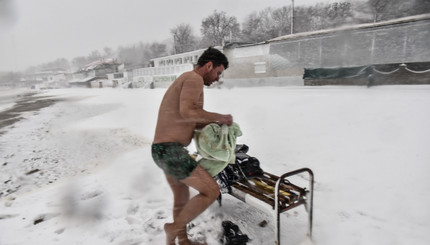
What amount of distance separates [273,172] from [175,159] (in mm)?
2570

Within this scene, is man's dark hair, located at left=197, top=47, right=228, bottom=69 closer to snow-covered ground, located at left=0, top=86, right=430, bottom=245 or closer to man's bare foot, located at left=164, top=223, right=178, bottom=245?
man's bare foot, located at left=164, top=223, right=178, bottom=245

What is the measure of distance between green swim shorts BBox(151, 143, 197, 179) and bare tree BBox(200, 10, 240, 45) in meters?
4.49

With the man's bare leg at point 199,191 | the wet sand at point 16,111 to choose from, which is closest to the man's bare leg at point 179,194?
the man's bare leg at point 199,191

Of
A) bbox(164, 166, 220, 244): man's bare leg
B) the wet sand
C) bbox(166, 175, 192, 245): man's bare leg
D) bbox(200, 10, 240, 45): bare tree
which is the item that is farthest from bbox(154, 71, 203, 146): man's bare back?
the wet sand

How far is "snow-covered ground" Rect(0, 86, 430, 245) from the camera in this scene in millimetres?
2459

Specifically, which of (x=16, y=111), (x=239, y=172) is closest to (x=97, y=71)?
(x=16, y=111)

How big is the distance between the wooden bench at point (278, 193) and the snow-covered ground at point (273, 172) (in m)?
0.43

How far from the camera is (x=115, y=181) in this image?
3.87 m

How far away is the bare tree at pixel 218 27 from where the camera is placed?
5739mm

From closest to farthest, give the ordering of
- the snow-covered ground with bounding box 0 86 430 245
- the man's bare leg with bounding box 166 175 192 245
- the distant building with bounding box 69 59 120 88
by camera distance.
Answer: the man's bare leg with bounding box 166 175 192 245
the snow-covered ground with bounding box 0 86 430 245
the distant building with bounding box 69 59 120 88

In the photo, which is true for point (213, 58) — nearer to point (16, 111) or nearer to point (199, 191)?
point (199, 191)

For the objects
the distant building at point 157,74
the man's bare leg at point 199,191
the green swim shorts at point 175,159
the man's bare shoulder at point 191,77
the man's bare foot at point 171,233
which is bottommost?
the man's bare foot at point 171,233

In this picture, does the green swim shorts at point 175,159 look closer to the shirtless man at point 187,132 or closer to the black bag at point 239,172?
the shirtless man at point 187,132

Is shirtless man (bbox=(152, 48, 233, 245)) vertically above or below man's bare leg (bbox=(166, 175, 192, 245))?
above
